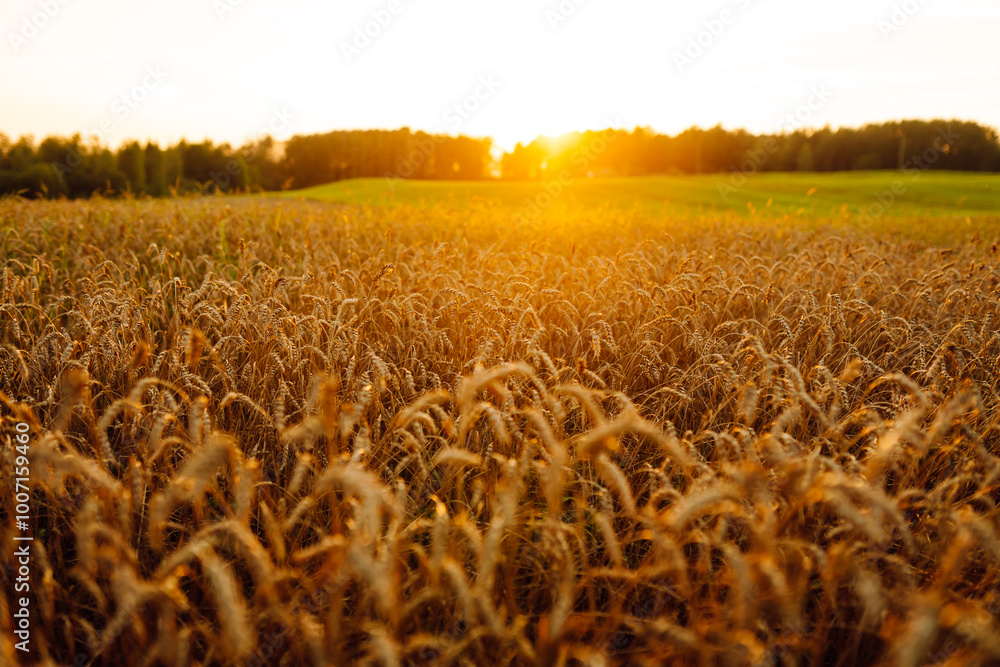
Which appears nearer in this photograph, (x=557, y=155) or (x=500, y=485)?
(x=500, y=485)

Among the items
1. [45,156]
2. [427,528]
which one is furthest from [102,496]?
[45,156]

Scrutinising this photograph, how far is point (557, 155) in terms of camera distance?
223 feet

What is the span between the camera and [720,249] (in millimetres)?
5879

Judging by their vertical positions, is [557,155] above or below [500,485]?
above

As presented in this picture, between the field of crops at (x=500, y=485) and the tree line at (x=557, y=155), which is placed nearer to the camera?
the field of crops at (x=500, y=485)

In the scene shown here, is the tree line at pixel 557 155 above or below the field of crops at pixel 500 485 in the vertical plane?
above

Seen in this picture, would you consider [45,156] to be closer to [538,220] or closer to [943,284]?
[538,220]

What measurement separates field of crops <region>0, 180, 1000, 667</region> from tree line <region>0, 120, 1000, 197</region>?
43.7m

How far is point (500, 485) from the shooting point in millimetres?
1816

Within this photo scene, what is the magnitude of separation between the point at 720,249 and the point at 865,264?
1.36 m

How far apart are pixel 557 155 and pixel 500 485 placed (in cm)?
7062

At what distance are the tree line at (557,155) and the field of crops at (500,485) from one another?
1720 inches

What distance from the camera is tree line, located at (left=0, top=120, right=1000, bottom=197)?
51.6m

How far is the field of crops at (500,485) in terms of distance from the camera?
1.20m
